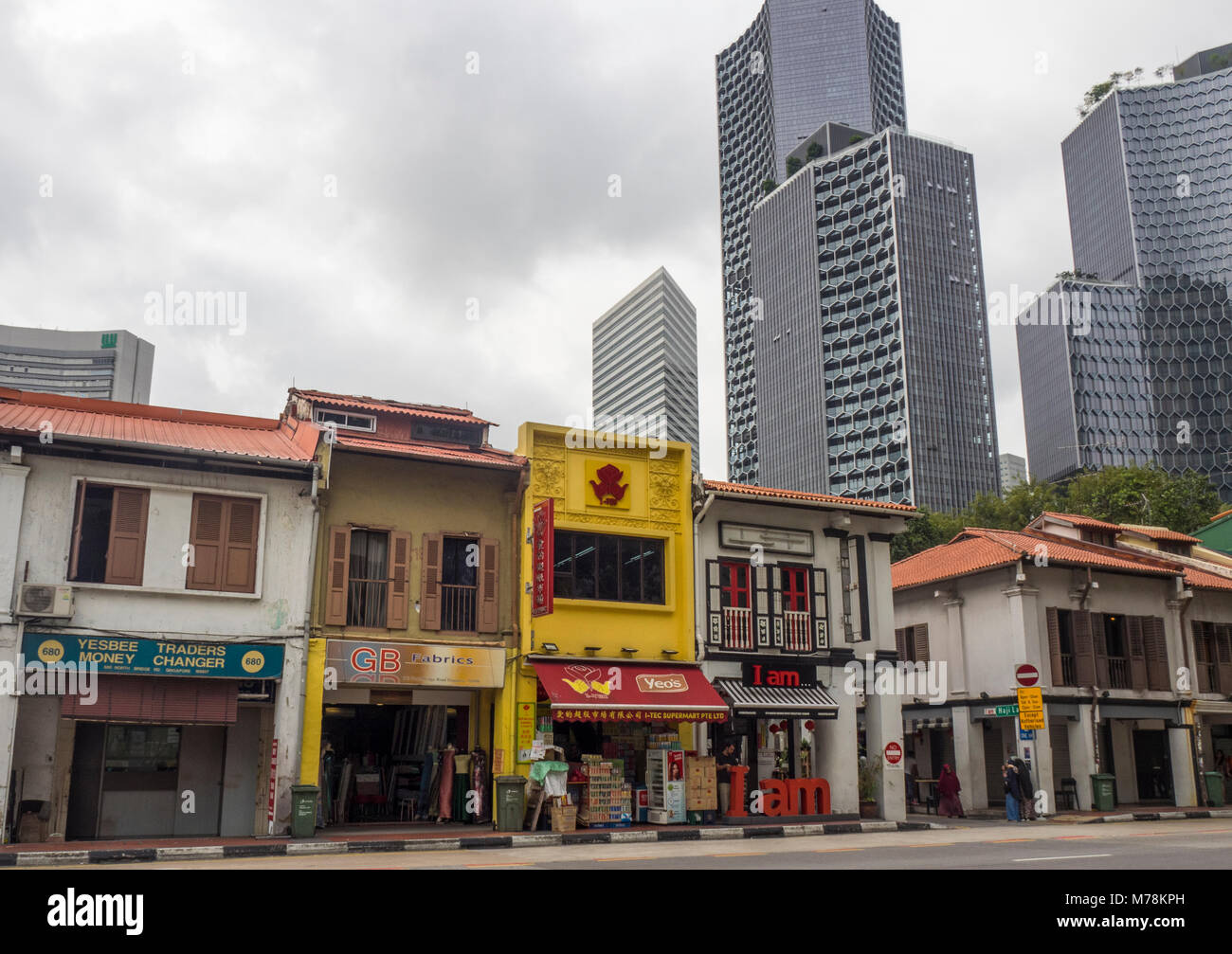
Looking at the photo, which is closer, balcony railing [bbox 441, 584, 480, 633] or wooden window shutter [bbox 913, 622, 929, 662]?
balcony railing [bbox 441, 584, 480, 633]

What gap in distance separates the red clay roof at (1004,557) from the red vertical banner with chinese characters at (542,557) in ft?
48.0

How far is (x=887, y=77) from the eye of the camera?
169500 millimetres

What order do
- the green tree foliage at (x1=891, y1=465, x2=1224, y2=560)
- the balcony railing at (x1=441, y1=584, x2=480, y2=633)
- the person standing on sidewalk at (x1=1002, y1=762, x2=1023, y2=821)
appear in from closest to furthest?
the balcony railing at (x1=441, y1=584, x2=480, y2=633)
the person standing on sidewalk at (x1=1002, y1=762, x2=1023, y2=821)
the green tree foliage at (x1=891, y1=465, x2=1224, y2=560)

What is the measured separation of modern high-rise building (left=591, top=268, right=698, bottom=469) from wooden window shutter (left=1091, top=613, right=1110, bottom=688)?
114349mm

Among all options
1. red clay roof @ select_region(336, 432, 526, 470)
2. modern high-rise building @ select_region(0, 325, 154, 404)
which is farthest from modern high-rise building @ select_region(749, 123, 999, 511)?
red clay roof @ select_region(336, 432, 526, 470)

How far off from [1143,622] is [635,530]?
1769cm

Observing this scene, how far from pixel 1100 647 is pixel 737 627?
12.9 m

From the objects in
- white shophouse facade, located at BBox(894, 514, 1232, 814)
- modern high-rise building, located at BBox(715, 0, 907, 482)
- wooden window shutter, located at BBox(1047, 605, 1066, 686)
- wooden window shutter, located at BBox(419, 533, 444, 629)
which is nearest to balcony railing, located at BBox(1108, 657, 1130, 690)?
white shophouse facade, located at BBox(894, 514, 1232, 814)

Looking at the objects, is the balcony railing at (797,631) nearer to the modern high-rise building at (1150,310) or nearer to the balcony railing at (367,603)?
the balcony railing at (367,603)

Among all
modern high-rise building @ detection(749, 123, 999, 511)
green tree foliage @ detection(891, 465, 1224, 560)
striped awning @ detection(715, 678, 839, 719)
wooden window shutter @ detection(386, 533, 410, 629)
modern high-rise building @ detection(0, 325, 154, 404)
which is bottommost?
striped awning @ detection(715, 678, 839, 719)

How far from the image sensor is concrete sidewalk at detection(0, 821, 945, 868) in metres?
16.0

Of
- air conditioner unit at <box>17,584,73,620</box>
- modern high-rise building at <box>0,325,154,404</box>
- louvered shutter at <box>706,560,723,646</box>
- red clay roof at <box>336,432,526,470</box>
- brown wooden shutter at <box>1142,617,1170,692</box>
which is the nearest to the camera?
air conditioner unit at <box>17,584,73,620</box>

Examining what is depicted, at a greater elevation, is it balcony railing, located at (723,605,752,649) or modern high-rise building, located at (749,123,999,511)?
modern high-rise building, located at (749,123,999,511)

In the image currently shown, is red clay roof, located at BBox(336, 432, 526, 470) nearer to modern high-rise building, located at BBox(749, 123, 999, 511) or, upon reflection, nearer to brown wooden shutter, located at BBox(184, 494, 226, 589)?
brown wooden shutter, located at BBox(184, 494, 226, 589)
